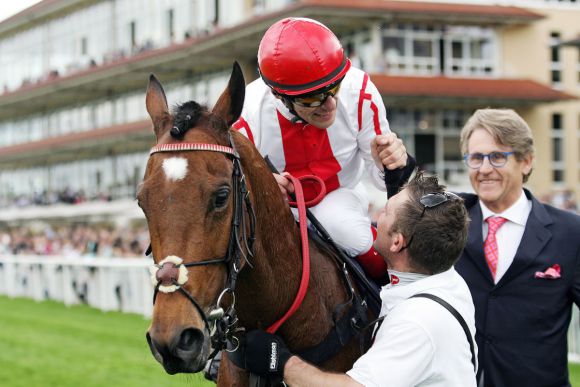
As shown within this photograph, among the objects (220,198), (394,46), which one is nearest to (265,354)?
(220,198)

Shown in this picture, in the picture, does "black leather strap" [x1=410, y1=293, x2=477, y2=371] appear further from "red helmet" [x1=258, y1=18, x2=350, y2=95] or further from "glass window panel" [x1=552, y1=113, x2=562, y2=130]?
"glass window panel" [x1=552, y1=113, x2=562, y2=130]

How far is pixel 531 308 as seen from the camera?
332 centimetres

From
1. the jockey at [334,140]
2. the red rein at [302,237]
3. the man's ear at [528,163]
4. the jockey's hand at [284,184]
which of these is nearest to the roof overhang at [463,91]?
the man's ear at [528,163]

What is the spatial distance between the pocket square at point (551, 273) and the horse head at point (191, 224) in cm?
136

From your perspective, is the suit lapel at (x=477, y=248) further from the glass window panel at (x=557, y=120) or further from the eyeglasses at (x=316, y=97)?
the glass window panel at (x=557, y=120)

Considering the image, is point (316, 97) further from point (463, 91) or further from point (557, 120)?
point (557, 120)

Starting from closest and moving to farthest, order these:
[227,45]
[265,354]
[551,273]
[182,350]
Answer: [182,350]
[265,354]
[551,273]
[227,45]

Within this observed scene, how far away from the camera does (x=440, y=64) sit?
1029 inches

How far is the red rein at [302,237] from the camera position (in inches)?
110

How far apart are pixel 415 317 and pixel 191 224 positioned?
68 centimetres

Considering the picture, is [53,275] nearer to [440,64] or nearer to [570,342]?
[570,342]

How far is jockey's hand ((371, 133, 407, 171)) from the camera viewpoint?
10.5 feet

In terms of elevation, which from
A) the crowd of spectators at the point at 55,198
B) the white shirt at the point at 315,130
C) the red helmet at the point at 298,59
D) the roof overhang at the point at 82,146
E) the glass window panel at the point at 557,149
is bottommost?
the crowd of spectators at the point at 55,198

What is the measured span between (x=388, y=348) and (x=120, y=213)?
28.6 m
